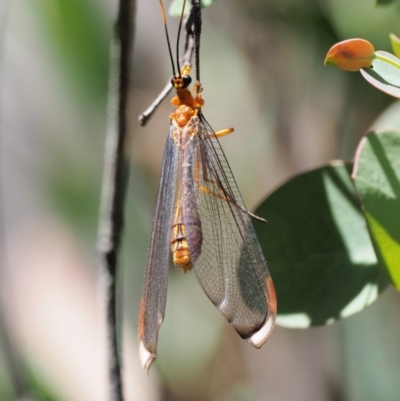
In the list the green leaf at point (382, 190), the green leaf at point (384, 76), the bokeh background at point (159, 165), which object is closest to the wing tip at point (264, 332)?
the green leaf at point (382, 190)

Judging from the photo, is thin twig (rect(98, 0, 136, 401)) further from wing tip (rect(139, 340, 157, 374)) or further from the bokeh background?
the bokeh background

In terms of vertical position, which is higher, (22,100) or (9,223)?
(22,100)

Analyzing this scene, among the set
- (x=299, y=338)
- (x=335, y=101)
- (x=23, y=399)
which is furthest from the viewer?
(x=299, y=338)

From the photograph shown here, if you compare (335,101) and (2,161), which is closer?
(335,101)

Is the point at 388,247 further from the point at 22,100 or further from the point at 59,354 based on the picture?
the point at 22,100

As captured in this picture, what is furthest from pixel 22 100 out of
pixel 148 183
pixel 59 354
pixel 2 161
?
pixel 59 354

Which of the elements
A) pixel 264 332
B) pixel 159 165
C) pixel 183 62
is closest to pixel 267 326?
pixel 264 332

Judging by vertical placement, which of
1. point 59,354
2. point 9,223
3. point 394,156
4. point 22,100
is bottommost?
point 59,354

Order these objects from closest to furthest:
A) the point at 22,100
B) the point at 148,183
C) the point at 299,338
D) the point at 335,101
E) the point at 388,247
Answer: the point at 388,247
the point at 335,101
the point at 299,338
the point at 148,183
the point at 22,100
